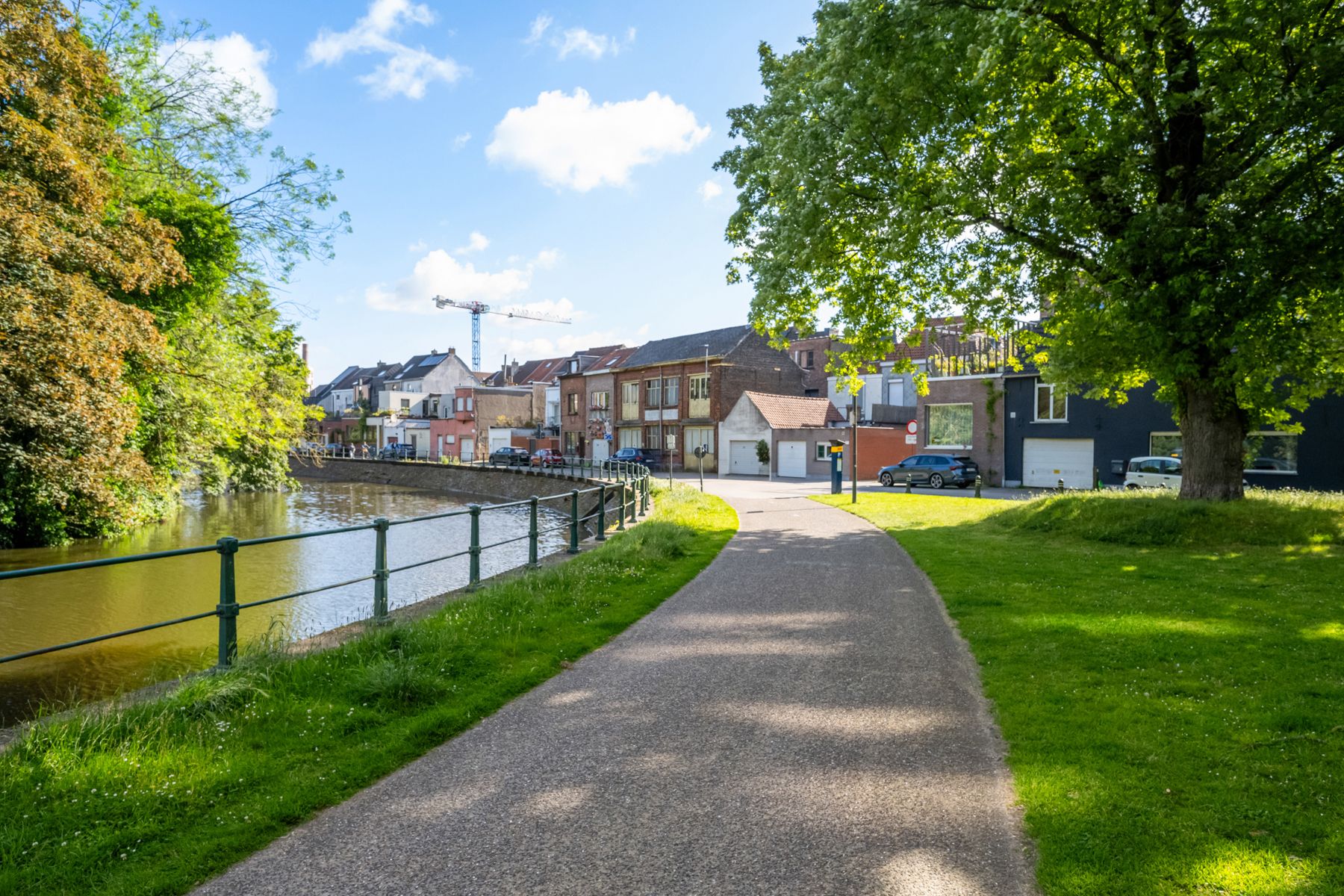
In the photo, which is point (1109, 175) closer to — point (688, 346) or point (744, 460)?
point (744, 460)

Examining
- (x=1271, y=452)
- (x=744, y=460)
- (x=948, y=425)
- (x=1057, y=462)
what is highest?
(x=948, y=425)

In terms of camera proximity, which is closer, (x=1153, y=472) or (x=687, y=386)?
(x=1153, y=472)

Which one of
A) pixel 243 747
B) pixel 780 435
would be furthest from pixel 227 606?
pixel 780 435

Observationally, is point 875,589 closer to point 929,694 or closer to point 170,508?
point 929,694

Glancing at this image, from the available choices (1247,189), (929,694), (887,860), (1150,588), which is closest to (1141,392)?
(1247,189)

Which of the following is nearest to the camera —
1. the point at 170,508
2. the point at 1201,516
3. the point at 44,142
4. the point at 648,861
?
the point at 648,861

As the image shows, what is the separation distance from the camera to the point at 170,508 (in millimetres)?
21609

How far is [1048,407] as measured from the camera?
3262 centimetres

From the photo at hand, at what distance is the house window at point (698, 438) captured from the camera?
50.1 m

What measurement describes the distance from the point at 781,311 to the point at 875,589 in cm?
921

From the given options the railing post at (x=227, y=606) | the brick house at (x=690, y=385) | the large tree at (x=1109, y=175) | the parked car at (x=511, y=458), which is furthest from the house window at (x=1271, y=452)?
the parked car at (x=511, y=458)

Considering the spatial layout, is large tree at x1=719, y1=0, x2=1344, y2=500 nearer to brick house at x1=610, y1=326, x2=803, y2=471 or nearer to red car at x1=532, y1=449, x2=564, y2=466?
red car at x1=532, y1=449, x2=564, y2=466

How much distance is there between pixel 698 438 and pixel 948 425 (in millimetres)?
18372

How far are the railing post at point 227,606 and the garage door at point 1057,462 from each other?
31.0 meters
